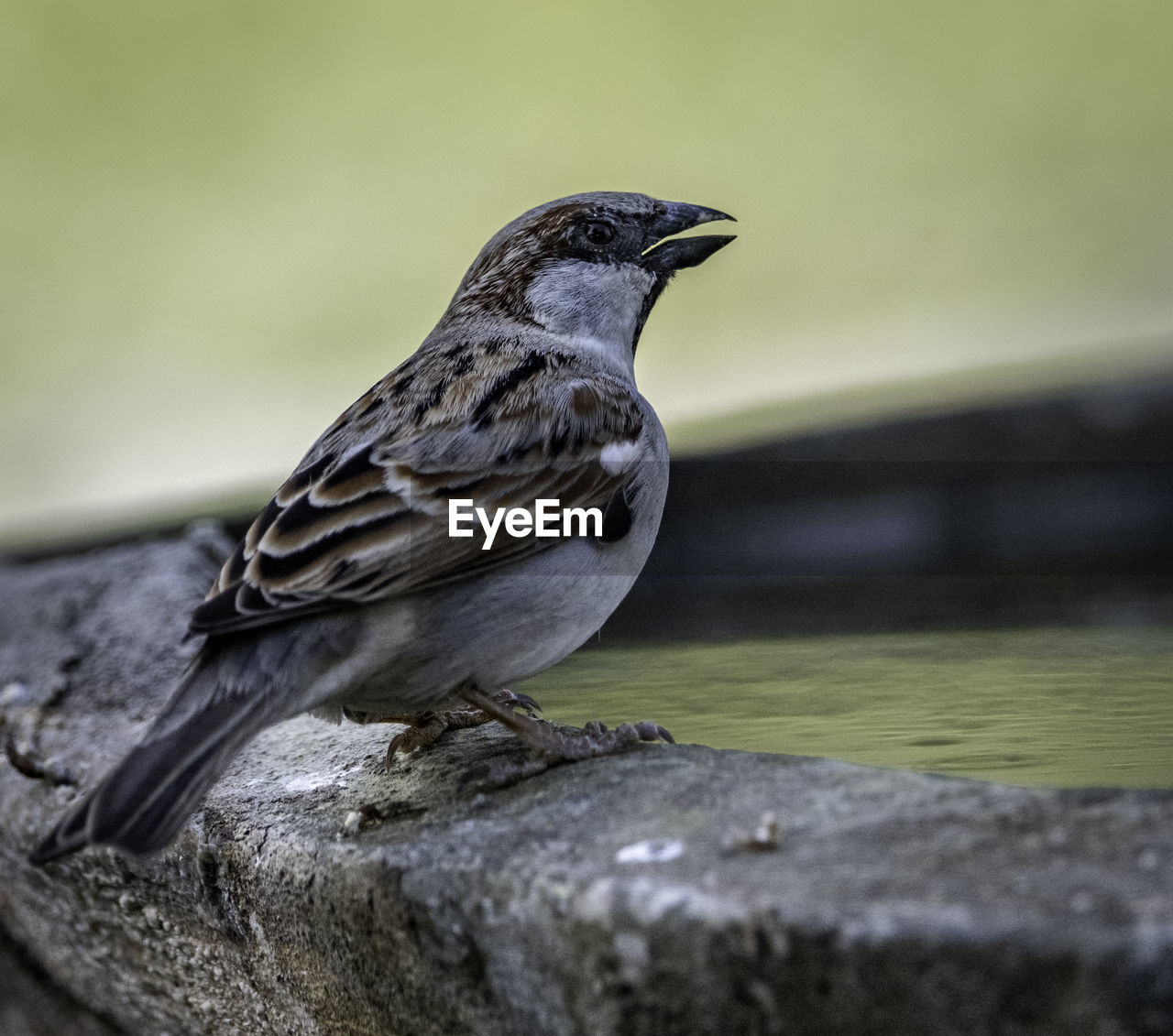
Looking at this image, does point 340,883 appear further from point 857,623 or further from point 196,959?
point 857,623

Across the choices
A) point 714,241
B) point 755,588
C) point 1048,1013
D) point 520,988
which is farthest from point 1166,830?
point 755,588

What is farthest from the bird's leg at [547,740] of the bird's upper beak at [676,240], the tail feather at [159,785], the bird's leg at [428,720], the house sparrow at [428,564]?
the bird's upper beak at [676,240]

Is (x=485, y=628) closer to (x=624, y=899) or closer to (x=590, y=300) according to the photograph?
(x=624, y=899)

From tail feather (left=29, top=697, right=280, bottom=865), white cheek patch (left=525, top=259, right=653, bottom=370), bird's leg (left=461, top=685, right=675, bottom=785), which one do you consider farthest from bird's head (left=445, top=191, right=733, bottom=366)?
tail feather (left=29, top=697, right=280, bottom=865)

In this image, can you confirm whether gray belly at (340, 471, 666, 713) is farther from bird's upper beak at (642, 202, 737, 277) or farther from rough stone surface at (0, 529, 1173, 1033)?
bird's upper beak at (642, 202, 737, 277)

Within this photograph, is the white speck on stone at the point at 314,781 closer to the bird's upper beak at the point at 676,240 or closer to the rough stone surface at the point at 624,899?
the rough stone surface at the point at 624,899

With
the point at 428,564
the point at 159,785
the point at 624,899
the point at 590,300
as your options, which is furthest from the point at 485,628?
the point at 590,300
